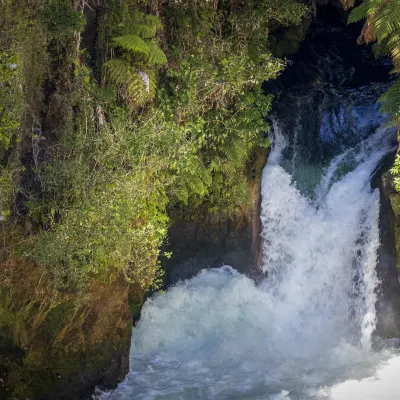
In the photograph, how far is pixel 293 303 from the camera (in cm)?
1113

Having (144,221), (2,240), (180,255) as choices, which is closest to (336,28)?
(180,255)

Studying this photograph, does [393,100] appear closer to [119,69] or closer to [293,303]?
[293,303]

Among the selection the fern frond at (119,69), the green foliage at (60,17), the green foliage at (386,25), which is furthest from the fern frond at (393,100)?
the green foliage at (60,17)

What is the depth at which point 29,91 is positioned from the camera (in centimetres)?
834

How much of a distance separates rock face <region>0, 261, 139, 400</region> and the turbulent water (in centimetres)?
63

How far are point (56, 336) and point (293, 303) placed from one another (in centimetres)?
479

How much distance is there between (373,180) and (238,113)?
9.55 ft

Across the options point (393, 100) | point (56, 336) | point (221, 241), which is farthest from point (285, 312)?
point (56, 336)

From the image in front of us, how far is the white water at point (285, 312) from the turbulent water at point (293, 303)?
0.06 ft

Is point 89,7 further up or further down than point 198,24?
further down

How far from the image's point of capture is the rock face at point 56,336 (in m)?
8.14

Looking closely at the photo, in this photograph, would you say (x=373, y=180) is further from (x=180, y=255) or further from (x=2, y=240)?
(x=2, y=240)

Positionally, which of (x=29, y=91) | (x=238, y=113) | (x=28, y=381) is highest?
(x=238, y=113)

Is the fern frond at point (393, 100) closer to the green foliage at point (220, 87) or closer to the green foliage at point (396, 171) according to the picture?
the green foliage at point (396, 171)
